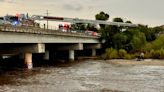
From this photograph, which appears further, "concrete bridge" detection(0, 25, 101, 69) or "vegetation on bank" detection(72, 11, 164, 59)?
"vegetation on bank" detection(72, 11, 164, 59)

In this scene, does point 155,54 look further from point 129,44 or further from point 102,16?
point 102,16

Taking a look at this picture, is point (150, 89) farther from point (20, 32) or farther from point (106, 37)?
point (106, 37)

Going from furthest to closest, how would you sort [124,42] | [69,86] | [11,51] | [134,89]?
[124,42] → [11,51] → [69,86] → [134,89]

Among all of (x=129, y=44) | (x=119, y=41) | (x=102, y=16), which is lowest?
(x=129, y=44)

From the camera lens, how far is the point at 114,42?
140 metres

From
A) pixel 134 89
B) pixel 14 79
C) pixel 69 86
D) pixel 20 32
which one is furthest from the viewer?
pixel 20 32

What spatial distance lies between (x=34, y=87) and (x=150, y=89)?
1161cm

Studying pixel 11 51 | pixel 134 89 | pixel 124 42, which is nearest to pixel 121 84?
pixel 134 89

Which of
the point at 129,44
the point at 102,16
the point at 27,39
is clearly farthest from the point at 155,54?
the point at 102,16

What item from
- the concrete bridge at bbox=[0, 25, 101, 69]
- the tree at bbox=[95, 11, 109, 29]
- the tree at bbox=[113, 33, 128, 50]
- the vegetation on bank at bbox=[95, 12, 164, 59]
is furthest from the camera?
the tree at bbox=[95, 11, 109, 29]

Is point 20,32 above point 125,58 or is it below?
above

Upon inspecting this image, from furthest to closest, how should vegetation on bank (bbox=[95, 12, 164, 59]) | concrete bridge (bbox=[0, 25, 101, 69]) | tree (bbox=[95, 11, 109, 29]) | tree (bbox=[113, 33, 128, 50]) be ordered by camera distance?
tree (bbox=[95, 11, 109, 29]) → tree (bbox=[113, 33, 128, 50]) → vegetation on bank (bbox=[95, 12, 164, 59]) → concrete bridge (bbox=[0, 25, 101, 69])

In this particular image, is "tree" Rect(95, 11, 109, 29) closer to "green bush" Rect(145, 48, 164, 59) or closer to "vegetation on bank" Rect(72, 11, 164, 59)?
"vegetation on bank" Rect(72, 11, 164, 59)

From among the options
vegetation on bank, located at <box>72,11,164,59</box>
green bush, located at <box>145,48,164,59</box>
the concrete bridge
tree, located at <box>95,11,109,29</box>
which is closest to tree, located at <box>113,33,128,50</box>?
vegetation on bank, located at <box>72,11,164,59</box>
